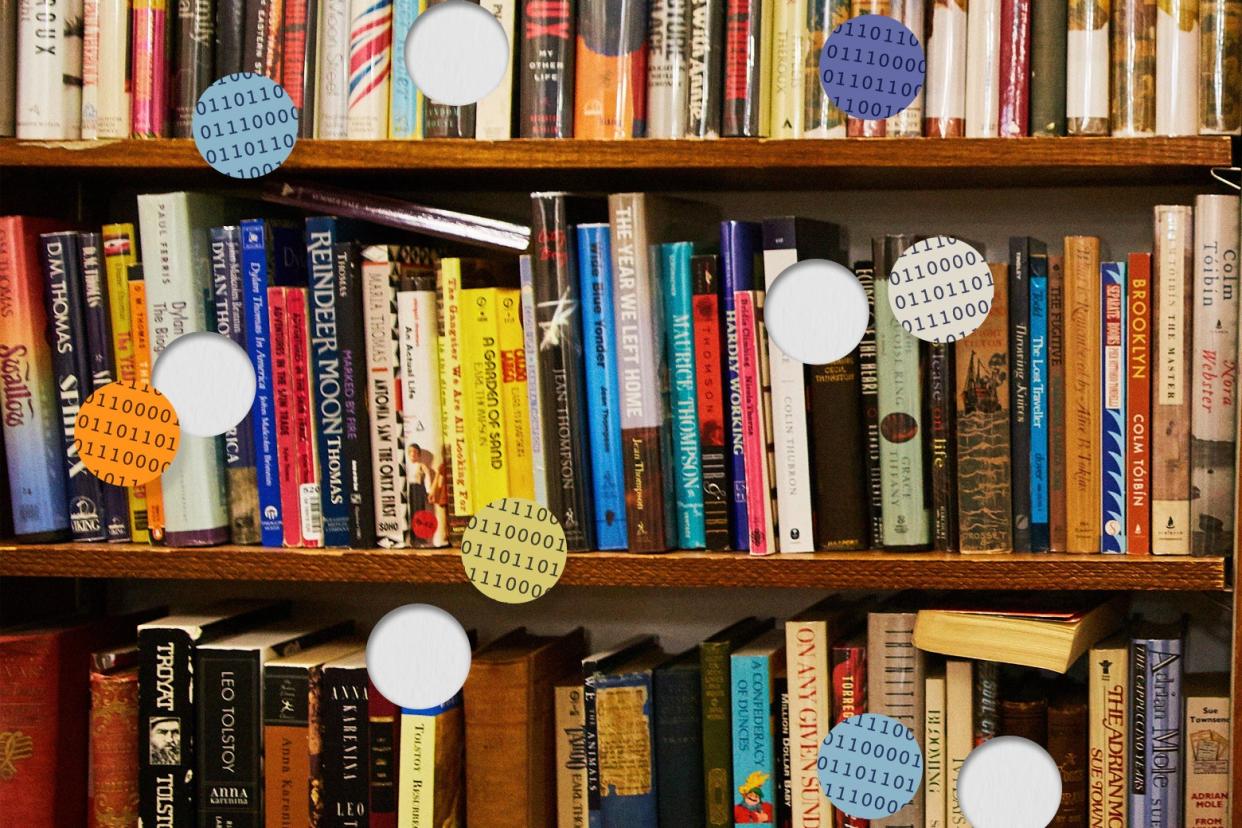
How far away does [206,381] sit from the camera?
1168 millimetres

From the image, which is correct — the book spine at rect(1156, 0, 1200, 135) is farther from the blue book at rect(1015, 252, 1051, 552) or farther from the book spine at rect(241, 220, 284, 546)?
the book spine at rect(241, 220, 284, 546)

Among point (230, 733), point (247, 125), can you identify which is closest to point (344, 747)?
point (230, 733)

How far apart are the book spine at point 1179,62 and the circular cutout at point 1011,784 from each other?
53 cm

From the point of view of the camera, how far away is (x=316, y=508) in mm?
1152

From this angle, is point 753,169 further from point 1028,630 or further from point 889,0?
point 1028,630

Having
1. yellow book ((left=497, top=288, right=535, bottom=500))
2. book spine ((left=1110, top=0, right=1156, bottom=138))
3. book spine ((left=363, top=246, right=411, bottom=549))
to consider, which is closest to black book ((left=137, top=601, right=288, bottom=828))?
book spine ((left=363, top=246, right=411, bottom=549))

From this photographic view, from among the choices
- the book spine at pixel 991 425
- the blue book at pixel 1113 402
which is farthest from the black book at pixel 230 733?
the blue book at pixel 1113 402

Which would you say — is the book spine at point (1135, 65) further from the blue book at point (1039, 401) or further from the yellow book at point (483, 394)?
the yellow book at point (483, 394)

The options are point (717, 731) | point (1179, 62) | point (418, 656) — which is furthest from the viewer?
point (418, 656)

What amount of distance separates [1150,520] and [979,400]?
168mm

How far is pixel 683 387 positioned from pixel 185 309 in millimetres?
459

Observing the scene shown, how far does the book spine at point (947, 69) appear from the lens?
104cm

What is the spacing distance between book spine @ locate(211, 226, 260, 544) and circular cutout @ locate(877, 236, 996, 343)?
1.91 ft

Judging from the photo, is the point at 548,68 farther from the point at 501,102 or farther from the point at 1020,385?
the point at 1020,385
